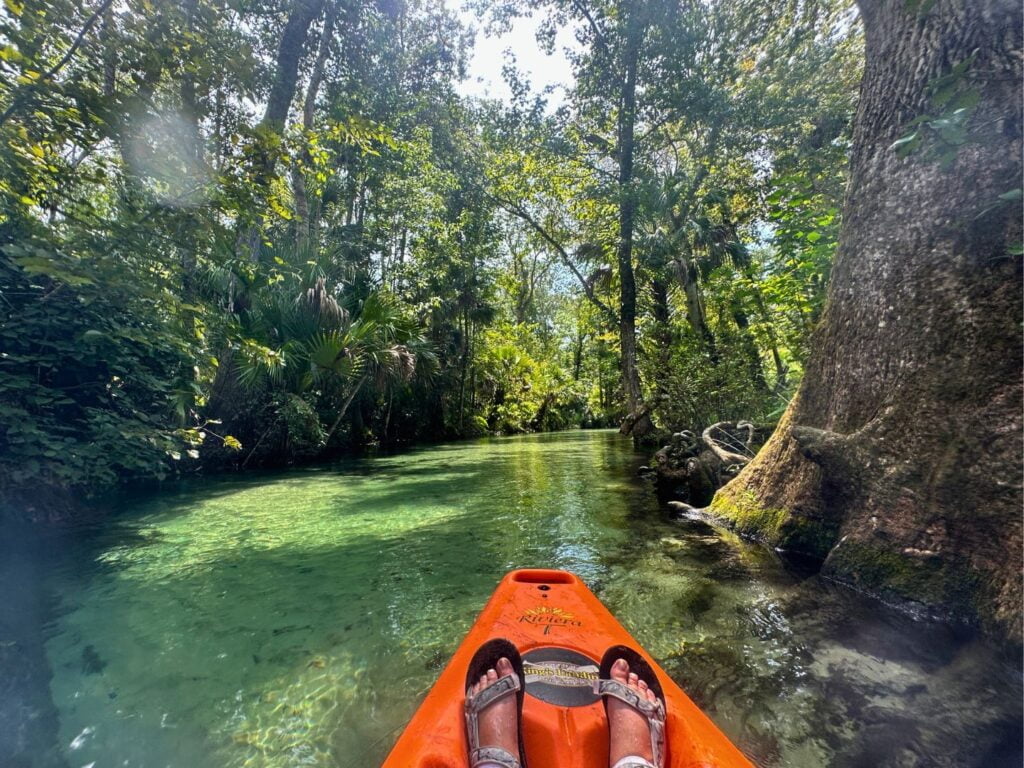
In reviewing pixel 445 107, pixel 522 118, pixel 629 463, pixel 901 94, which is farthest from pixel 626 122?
pixel 901 94

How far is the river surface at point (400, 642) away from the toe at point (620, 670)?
0.67 metres

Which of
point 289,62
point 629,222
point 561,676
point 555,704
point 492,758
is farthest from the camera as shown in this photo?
point 629,222

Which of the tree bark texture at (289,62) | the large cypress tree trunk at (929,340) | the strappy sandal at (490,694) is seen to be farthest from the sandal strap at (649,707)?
the tree bark texture at (289,62)

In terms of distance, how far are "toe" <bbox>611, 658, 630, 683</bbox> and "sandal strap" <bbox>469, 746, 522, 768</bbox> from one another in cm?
48

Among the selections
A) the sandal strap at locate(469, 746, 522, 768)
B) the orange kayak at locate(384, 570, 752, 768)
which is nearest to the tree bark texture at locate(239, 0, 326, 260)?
the orange kayak at locate(384, 570, 752, 768)

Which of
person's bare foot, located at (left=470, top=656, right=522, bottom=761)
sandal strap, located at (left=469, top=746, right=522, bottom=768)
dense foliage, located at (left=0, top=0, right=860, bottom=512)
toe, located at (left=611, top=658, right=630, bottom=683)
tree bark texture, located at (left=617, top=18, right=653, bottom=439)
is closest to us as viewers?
sandal strap, located at (left=469, top=746, right=522, bottom=768)

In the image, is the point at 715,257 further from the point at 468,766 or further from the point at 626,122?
the point at 468,766

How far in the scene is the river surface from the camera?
184 centimetres

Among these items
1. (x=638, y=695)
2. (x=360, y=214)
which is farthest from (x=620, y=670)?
(x=360, y=214)

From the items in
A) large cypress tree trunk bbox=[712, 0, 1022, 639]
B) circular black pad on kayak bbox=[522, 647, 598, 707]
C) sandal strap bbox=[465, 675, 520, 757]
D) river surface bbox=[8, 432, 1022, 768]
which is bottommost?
river surface bbox=[8, 432, 1022, 768]

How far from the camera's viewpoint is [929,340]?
2906 millimetres

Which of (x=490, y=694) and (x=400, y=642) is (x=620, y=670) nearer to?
(x=490, y=694)

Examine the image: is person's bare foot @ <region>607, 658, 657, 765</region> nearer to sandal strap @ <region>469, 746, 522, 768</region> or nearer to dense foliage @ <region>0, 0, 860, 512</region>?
sandal strap @ <region>469, 746, 522, 768</region>

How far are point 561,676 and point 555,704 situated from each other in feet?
0.49
